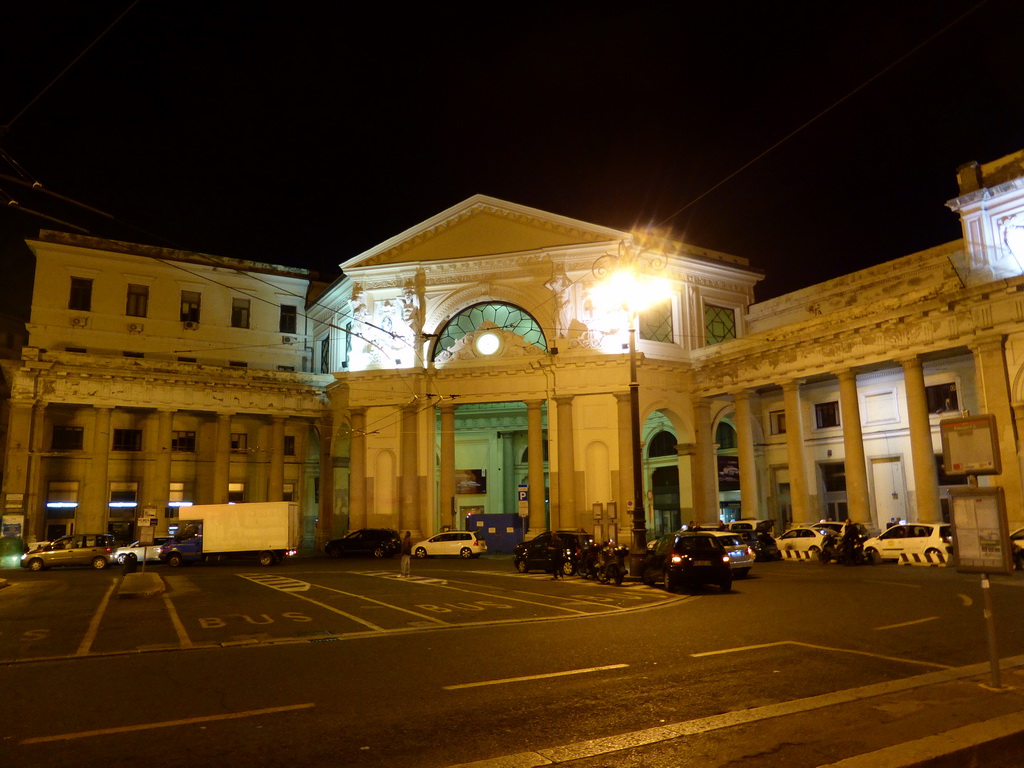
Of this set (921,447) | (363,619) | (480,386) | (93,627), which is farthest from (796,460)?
(93,627)

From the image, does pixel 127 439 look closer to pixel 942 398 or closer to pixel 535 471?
pixel 535 471

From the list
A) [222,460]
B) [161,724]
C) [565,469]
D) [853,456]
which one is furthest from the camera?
[222,460]

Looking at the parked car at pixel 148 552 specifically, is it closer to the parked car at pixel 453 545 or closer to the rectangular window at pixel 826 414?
the parked car at pixel 453 545

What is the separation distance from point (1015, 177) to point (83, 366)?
4503 centimetres

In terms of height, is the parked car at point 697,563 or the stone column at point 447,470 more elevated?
the stone column at point 447,470

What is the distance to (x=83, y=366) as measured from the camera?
40594mm

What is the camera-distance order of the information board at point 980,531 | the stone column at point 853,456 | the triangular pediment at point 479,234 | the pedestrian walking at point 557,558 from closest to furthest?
1. the information board at point 980,531
2. the pedestrian walking at point 557,558
3. the stone column at point 853,456
4. the triangular pediment at point 479,234

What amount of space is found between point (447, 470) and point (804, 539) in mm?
17935

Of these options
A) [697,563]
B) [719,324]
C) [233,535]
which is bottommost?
[697,563]

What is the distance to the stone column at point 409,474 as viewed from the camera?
3812 centimetres

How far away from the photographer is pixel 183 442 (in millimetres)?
44375

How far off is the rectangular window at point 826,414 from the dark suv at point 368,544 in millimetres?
22060

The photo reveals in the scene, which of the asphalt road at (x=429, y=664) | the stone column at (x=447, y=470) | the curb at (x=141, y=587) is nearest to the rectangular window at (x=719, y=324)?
the stone column at (x=447, y=470)

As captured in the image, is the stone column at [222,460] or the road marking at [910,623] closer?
the road marking at [910,623]
